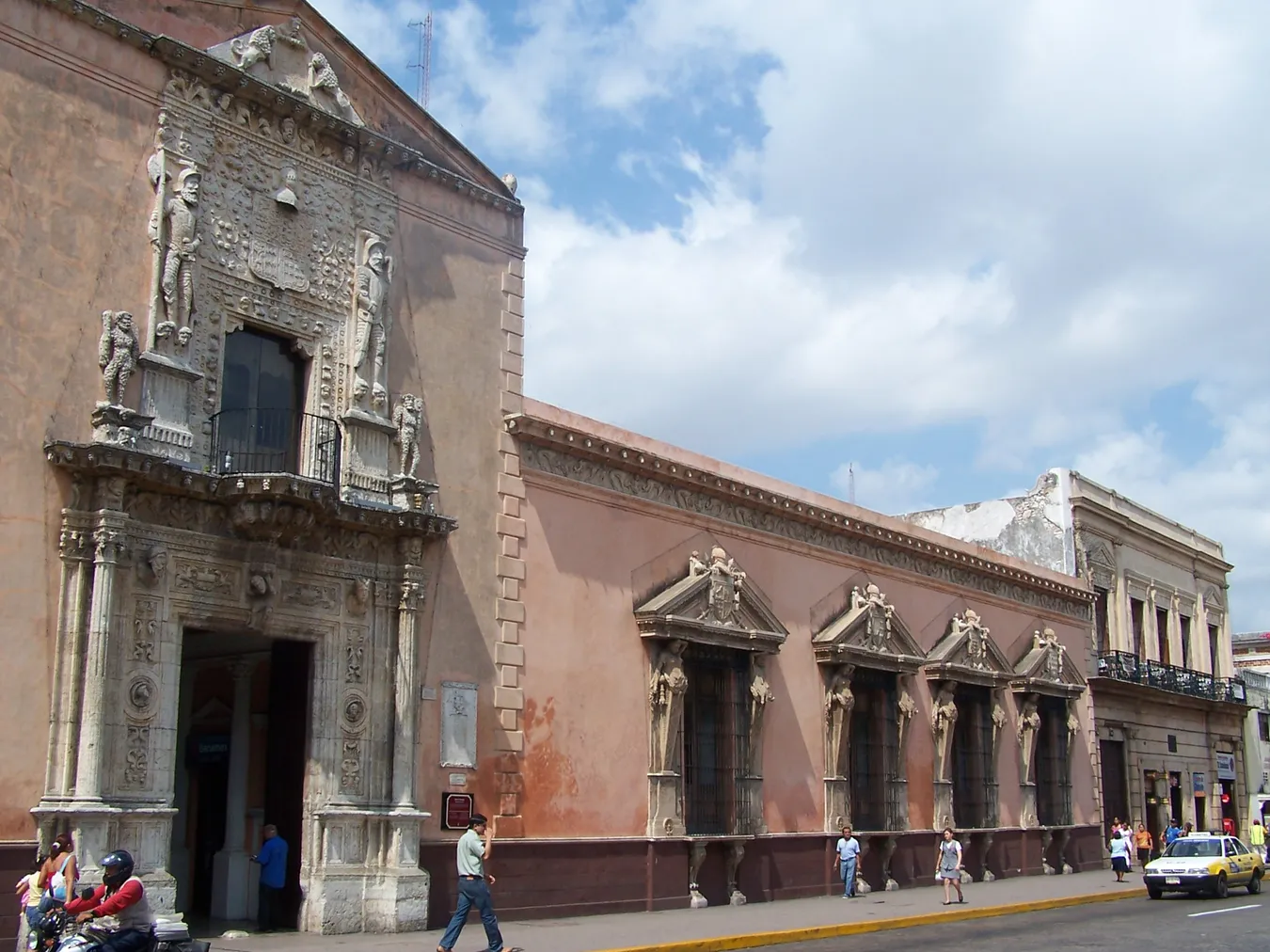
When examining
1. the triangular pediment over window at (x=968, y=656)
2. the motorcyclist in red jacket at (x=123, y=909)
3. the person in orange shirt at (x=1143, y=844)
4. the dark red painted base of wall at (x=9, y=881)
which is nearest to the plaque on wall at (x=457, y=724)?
the dark red painted base of wall at (x=9, y=881)

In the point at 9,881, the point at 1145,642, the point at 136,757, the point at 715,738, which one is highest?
the point at 1145,642

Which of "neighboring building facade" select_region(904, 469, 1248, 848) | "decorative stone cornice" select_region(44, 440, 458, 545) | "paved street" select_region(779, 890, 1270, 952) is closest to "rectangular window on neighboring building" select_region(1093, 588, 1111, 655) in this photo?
"neighboring building facade" select_region(904, 469, 1248, 848)

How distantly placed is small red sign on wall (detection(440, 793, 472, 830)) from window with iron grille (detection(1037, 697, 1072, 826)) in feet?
56.5

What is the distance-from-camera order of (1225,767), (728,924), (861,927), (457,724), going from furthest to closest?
(1225,767), (861,927), (728,924), (457,724)

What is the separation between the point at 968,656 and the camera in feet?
92.2

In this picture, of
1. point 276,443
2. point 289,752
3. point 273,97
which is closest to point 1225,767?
point 289,752

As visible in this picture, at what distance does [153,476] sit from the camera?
14383 mm

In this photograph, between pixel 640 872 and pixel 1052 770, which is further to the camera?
pixel 1052 770

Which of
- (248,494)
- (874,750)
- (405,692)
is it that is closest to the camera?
(248,494)

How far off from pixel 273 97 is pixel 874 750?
15500mm

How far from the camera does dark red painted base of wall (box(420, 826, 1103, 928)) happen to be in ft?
57.2

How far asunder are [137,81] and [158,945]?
32.1ft

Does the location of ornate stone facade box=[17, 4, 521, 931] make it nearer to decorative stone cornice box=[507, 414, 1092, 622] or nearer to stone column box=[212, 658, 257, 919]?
stone column box=[212, 658, 257, 919]

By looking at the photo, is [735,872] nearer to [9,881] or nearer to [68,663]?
[68,663]
